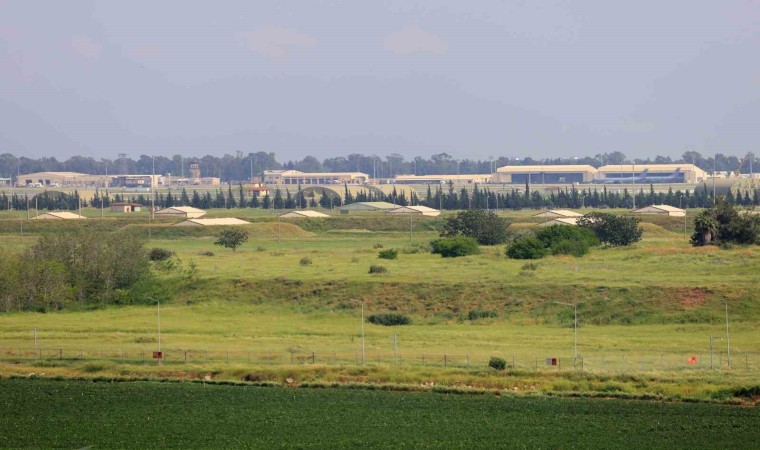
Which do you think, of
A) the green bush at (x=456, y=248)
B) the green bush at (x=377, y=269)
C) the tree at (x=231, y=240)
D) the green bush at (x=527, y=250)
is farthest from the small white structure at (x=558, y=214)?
the green bush at (x=377, y=269)

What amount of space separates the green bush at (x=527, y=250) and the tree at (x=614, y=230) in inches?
562

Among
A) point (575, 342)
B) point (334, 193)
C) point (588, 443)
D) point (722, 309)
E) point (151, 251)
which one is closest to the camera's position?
point (588, 443)

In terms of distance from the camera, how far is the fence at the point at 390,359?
44.8 metres

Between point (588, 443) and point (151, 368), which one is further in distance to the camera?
point (151, 368)

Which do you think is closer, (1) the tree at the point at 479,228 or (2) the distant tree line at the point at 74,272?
(2) the distant tree line at the point at 74,272

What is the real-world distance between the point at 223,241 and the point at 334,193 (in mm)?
88012

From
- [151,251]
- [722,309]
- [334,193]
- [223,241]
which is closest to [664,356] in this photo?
[722,309]

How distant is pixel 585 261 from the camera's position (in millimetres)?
79188

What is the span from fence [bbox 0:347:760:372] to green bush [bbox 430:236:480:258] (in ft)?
119

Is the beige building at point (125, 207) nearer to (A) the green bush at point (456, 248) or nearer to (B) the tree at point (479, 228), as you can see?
(B) the tree at point (479, 228)

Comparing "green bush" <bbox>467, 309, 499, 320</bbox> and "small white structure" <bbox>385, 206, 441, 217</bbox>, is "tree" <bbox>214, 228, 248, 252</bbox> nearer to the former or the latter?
"green bush" <bbox>467, 309, 499, 320</bbox>

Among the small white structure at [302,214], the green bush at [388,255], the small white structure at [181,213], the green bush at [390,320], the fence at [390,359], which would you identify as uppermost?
the small white structure at [181,213]

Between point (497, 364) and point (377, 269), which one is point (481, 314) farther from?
point (497, 364)

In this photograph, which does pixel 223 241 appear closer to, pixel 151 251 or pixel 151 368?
pixel 151 251
